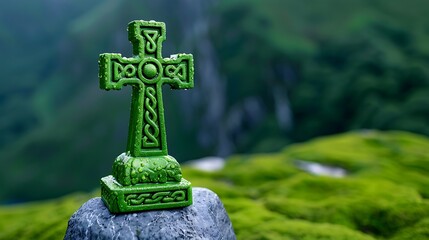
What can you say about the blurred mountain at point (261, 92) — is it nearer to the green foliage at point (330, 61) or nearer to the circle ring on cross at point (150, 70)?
the green foliage at point (330, 61)

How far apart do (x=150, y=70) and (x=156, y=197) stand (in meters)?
2.95

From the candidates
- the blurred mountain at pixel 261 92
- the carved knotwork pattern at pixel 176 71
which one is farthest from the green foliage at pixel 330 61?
the carved knotwork pattern at pixel 176 71

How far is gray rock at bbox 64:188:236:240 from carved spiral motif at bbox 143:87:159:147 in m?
1.65

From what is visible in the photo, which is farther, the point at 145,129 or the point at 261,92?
the point at 261,92

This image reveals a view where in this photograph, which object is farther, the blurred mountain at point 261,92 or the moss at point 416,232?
the blurred mountain at point 261,92

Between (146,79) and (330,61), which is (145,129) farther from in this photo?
(330,61)

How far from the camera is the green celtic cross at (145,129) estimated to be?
36.3 ft

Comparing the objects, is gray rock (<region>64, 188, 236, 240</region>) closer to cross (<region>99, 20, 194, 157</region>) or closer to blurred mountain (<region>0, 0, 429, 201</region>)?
cross (<region>99, 20, 194, 157</region>)

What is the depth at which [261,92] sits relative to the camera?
124 metres

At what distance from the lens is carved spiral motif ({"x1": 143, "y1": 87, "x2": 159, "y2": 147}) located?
1148 centimetres

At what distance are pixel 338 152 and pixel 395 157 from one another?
3.32m

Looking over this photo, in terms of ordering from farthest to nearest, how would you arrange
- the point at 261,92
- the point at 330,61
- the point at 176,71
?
1. the point at 261,92
2. the point at 330,61
3. the point at 176,71

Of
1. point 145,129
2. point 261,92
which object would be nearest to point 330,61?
point 261,92

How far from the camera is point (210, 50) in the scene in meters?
144
